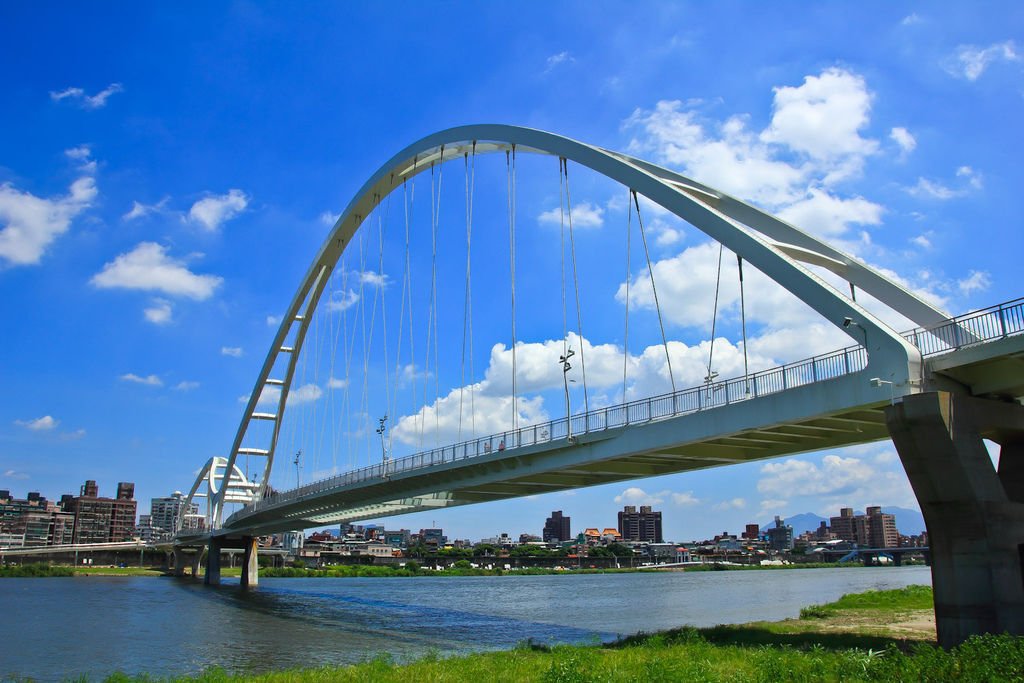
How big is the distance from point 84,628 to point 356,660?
18.6 m

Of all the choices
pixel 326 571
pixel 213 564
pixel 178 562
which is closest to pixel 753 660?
pixel 213 564

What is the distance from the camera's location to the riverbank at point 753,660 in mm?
12789

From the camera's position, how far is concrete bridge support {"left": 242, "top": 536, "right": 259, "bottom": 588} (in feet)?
262

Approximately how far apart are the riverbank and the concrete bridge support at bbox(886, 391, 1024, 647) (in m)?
Result: 1.33

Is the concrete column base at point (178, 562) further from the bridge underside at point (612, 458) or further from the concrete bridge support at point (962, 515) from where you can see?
the concrete bridge support at point (962, 515)

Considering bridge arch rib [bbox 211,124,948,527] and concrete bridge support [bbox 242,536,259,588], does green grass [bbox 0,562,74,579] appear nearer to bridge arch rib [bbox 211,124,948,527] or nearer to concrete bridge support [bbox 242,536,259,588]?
concrete bridge support [bbox 242,536,259,588]

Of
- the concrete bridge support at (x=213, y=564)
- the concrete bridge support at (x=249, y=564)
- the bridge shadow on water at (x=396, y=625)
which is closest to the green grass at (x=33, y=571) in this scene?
the concrete bridge support at (x=213, y=564)

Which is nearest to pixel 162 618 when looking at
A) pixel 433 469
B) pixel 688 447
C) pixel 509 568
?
pixel 433 469

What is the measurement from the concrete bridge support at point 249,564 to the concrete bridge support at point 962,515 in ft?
240

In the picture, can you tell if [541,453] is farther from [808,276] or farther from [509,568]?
[509,568]

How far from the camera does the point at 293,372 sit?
69.3 m

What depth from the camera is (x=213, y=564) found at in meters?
85.5

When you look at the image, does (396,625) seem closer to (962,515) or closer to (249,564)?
(962,515)

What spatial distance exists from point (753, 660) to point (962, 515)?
549 centimetres
